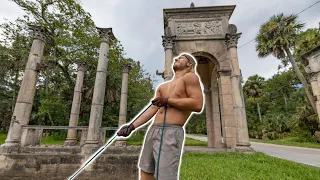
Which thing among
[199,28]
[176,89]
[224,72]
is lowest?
[176,89]

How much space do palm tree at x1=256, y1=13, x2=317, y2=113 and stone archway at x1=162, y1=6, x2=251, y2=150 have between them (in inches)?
422

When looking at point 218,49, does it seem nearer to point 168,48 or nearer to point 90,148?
point 168,48

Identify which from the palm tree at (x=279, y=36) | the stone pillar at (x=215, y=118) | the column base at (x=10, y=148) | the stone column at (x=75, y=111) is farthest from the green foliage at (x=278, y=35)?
the column base at (x=10, y=148)

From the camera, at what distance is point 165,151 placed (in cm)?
151

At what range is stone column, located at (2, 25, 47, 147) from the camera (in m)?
7.54

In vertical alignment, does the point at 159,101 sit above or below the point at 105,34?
below

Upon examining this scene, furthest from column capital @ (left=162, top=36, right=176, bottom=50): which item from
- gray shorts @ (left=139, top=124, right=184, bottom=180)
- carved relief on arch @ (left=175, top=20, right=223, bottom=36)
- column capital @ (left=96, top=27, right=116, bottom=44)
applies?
gray shorts @ (left=139, top=124, right=184, bottom=180)

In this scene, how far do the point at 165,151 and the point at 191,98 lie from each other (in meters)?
0.52

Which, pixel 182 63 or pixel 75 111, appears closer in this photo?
pixel 182 63

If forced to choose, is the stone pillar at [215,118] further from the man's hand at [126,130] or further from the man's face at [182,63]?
the man's hand at [126,130]

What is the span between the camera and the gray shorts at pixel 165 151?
144 cm

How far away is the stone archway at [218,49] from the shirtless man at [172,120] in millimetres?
7243

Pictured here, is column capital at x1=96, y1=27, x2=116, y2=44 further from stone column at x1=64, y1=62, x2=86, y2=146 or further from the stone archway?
stone column at x1=64, y1=62, x2=86, y2=146

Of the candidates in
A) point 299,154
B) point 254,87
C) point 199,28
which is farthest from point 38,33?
point 254,87
